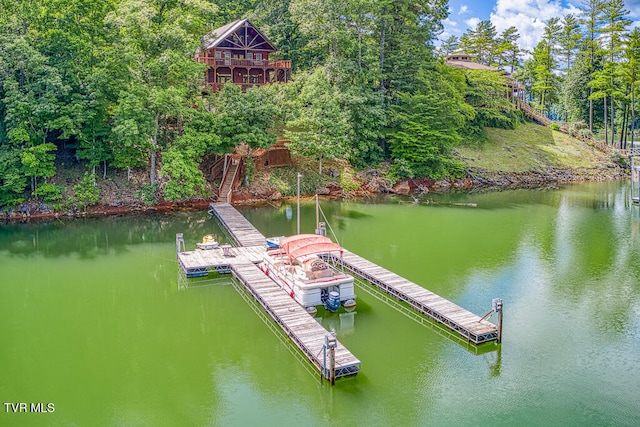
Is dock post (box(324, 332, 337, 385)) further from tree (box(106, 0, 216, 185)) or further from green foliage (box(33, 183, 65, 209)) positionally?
green foliage (box(33, 183, 65, 209))

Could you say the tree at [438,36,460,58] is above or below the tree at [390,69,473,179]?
above

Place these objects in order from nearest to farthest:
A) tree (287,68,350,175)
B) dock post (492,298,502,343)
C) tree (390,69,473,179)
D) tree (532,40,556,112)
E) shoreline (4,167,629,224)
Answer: dock post (492,298,502,343)
shoreline (4,167,629,224)
tree (287,68,350,175)
tree (390,69,473,179)
tree (532,40,556,112)

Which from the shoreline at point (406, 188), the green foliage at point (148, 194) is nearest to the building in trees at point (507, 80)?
the shoreline at point (406, 188)

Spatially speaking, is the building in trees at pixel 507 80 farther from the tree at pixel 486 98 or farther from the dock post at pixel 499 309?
the dock post at pixel 499 309

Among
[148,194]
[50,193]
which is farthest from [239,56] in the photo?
[50,193]

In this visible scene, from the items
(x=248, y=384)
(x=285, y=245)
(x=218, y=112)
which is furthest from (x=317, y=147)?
(x=248, y=384)

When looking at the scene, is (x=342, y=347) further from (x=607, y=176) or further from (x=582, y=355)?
(x=607, y=176)

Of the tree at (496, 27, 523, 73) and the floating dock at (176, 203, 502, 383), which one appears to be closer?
the floating dock at (176, 203, 502, 383)

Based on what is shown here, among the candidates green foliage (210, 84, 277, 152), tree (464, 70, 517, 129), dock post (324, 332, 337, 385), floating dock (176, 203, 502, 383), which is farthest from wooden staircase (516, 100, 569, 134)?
dock post (324, 332, 337, 385)
